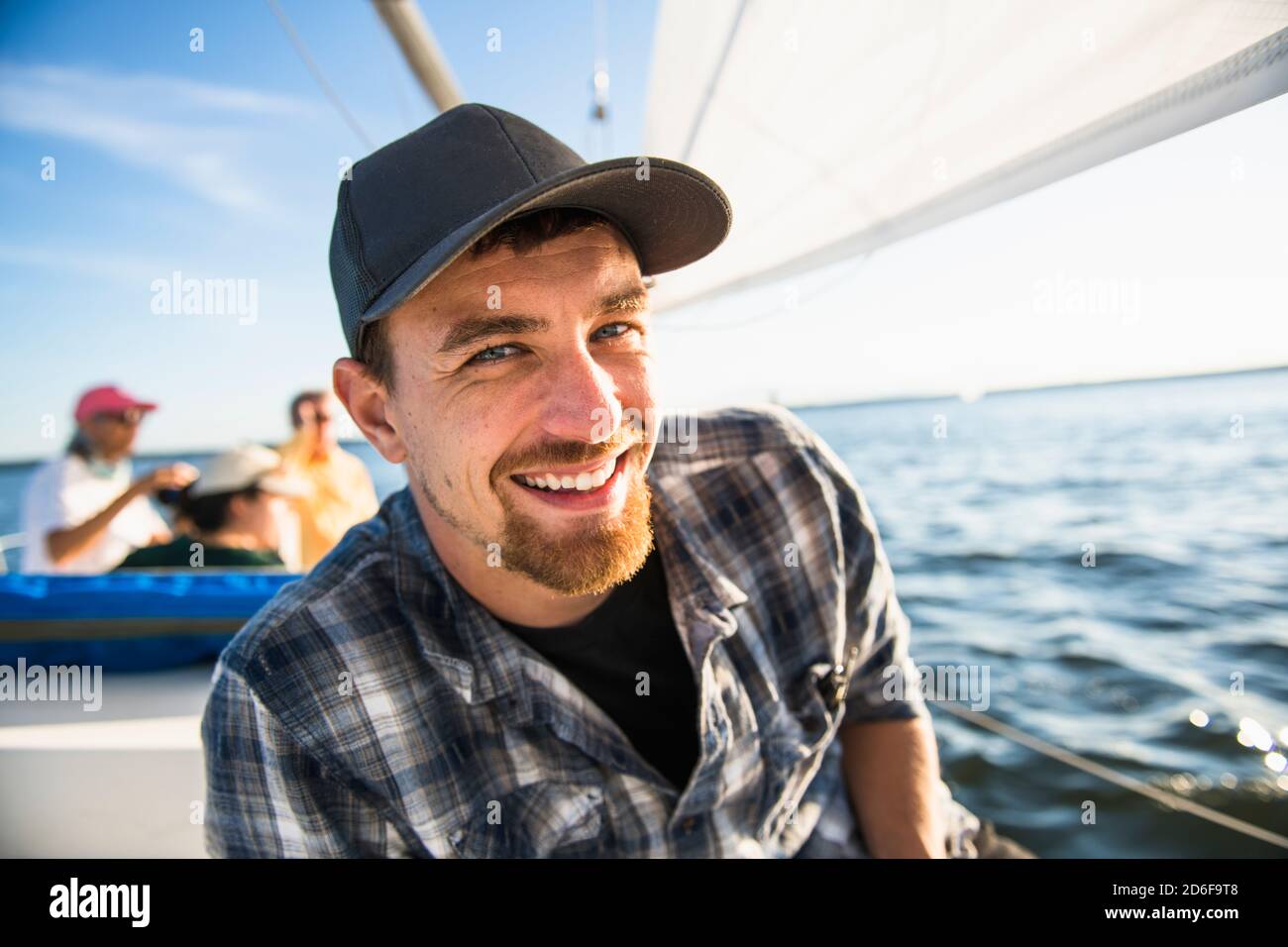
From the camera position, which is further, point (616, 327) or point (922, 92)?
point (922, 92)

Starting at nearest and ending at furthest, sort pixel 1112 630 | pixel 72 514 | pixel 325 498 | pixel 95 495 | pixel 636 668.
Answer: pixel 636 668 < pixel 72 514 < pixel 95 495 < pixel 325 498 < pixel 1112 630

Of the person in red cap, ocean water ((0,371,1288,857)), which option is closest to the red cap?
the person in red cap

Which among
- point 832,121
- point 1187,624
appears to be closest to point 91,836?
point 832,121

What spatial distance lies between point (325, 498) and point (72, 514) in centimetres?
127

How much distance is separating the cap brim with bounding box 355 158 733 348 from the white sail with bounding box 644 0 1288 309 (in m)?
0.64

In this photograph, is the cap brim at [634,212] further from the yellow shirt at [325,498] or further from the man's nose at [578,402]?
the yellow shirt at [325,498]

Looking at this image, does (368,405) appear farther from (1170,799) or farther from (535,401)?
(1170,799)

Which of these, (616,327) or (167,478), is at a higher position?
(167,478)

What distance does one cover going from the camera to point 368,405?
51.9 inches

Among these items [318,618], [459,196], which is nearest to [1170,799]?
[318,618]

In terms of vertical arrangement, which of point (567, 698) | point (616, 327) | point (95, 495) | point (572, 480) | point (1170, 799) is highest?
point (95, 495)

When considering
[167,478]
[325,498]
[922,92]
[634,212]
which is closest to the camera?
[634,212]

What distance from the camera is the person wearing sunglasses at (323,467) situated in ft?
14.5

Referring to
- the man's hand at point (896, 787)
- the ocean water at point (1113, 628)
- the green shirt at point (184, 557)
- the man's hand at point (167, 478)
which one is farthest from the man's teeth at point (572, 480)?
the man's hand at point (167, 478)
